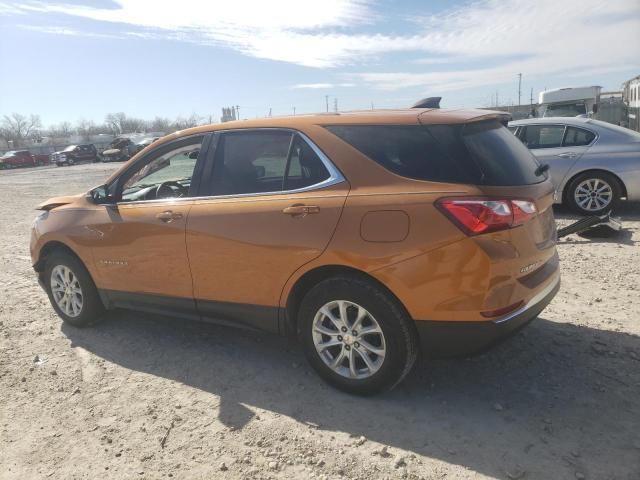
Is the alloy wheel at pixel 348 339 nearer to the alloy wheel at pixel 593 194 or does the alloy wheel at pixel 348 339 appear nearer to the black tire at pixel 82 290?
the black tire at pixel 82 290

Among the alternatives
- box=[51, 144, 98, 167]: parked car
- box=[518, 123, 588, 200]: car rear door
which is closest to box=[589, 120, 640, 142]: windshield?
box=[518, 123, 588, 200]: car rear door

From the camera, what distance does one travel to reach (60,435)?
10.4 ft

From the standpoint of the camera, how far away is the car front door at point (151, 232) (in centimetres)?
392

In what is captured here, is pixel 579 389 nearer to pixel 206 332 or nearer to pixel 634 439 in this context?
pixel 634 439

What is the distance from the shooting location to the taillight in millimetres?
2797

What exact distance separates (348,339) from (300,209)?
0.88 meters

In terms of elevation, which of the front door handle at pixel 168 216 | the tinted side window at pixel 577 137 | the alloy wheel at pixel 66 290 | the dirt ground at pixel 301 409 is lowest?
the dirt ground at pixel 301 409

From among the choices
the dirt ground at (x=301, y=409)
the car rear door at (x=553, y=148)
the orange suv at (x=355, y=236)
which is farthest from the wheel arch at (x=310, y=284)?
the car rear door at (x=553, y=148)

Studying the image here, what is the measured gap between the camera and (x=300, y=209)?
3275 mm

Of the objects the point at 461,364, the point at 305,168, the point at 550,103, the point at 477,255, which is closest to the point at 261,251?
the point at 305,168

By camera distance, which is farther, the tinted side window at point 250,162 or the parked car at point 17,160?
the parked car at point 17,160

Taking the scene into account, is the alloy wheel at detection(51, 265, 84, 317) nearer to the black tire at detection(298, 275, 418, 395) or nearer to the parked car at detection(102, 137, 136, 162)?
the black tire at detection(298, 275, 418, 395)

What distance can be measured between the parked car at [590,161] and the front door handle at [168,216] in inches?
232

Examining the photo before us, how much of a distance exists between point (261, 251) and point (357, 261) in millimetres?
728
